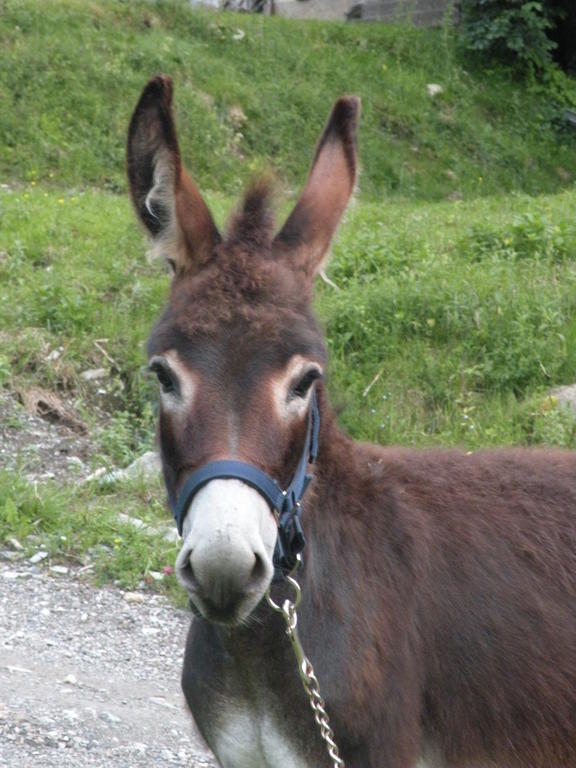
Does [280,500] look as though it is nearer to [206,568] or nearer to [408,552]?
[206,568]

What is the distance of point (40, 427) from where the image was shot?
753cm

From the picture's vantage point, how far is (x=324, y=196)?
330 cm

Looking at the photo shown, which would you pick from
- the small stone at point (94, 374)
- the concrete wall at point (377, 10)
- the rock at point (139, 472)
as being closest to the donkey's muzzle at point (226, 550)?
the rock at point (139, 472)

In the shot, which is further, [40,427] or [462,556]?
[40,427]

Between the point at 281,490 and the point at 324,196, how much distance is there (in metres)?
0.90

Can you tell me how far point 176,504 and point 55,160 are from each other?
12.5 metres

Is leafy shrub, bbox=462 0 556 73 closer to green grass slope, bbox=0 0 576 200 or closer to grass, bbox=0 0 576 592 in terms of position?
green grass slope, bbox=0 0 576 200

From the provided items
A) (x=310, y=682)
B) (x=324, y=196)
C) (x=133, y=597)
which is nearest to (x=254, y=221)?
(x=324, y=196)

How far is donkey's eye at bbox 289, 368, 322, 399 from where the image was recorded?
9.53 ft

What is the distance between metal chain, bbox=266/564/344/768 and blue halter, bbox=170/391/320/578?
0.29 feet

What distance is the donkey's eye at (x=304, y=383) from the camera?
114 inches

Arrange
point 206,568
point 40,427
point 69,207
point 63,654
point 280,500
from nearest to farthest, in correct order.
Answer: point 206,568, point 280,500, point 63,654, point 40,427, point 69,207

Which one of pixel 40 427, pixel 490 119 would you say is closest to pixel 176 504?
pixel 40 427

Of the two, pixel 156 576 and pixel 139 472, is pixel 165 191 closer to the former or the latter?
pixel 156 576
